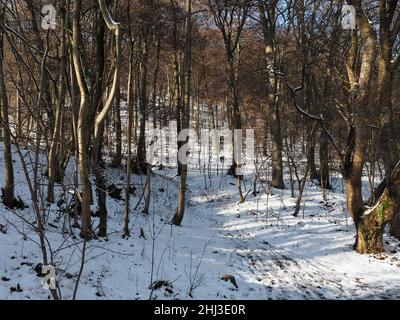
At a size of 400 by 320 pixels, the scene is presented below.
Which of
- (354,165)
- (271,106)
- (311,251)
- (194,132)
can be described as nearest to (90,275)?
(311,251)

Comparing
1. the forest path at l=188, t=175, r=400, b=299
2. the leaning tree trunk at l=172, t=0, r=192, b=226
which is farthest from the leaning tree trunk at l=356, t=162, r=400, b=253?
the leaning tree trunk at l=172, t=0, r=192, b=226

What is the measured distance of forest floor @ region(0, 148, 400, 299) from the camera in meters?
5.50

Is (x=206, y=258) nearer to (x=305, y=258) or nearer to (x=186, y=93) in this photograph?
(x=305, y=258)

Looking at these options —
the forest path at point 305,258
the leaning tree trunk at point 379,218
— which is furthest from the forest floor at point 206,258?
the leaning tree trunk at point 379,218

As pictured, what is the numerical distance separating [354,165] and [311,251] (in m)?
2.23

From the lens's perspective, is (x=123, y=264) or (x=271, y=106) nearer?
(x=123, y=264)

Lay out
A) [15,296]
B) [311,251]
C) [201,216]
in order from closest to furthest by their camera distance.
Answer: [15,296], [311,251], [201,216]

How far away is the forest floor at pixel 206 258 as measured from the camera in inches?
217

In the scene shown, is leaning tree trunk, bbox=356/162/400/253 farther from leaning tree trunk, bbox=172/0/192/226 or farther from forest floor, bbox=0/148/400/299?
leaning tree trunk, bbox=172/0/192/226

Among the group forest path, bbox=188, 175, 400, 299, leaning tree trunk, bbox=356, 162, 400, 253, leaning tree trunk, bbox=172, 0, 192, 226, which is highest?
leaning tree trunk, bbox=172, 0, 192, 226

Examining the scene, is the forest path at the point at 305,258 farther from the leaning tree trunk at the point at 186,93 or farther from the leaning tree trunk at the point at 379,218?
the leaning tree trunk at the point at 186,93

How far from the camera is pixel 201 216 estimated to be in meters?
12.2

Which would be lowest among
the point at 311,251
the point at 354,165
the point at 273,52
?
the point at 311,251
